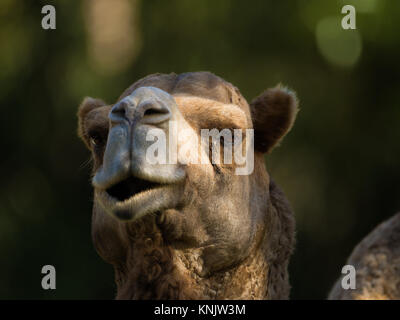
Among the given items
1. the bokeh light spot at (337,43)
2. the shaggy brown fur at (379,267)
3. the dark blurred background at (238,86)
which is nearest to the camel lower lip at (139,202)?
the shaggy brown fur at (379,267)

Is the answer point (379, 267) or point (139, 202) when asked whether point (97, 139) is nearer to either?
point (139, 202)

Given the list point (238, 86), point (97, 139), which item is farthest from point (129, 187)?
point (238, 86)

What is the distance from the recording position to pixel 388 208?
1055cm

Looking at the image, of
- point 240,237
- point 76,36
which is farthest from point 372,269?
point 76,36

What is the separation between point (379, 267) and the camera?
341 cm

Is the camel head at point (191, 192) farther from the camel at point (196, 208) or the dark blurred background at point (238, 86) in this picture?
the dark blurred background at point (238, 86)

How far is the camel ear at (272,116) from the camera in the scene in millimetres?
3990

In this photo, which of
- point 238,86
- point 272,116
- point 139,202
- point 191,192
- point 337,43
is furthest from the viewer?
point 238,86

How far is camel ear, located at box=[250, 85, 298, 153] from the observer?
3990 mm

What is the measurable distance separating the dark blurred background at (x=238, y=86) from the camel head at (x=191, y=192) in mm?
6493

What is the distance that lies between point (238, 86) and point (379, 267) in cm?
736

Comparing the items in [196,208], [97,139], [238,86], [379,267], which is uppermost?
[238,86]

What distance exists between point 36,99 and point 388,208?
476cm

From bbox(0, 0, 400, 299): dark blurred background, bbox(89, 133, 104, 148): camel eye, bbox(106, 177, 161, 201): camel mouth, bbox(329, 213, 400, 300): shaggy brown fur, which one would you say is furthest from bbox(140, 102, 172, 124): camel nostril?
bbox(0, 0, 400, 299): dark blurred background
